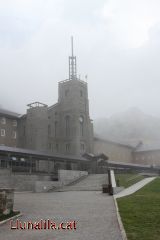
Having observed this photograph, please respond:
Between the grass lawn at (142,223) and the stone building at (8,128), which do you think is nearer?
the grass lawn at (142,223)

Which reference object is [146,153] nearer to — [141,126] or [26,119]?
[141,126]

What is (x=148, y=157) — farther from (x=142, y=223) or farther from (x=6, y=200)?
(x=142, y=223)

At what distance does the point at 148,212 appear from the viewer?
565 inches

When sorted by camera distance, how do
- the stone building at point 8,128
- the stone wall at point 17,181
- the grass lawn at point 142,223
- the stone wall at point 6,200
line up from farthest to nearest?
the stone building at point 8,128, the stone wall at point 17,181, the stone wall at point 6,200, the grass lawn at point 142,223

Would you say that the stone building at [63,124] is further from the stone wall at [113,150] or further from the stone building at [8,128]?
the stone wall at [113,150]

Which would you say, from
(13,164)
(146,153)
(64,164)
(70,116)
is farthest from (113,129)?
(13,164)

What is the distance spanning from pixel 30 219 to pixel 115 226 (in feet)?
13.5

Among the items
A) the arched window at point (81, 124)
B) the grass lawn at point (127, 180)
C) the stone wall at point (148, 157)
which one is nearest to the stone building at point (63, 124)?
the arched window at point (81, 124)

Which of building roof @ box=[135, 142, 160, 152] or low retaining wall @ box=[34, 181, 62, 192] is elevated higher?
building roof @ box=[135, 142, 160, 152]

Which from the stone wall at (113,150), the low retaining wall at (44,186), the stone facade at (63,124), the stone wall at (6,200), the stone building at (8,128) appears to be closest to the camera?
the stone wall at (6,200)

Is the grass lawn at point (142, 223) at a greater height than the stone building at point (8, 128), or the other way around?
the stone building at point (8, 128)

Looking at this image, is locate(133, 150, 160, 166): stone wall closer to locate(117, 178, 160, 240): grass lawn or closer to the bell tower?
the bell tower

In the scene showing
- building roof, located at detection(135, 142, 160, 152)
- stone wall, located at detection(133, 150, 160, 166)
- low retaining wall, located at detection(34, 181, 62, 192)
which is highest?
building roof, located at detection(135, 142, 160, 152)

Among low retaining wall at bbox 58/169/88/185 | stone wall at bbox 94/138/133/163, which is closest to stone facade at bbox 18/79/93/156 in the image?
stone wall at bbox 94/138/133/163
